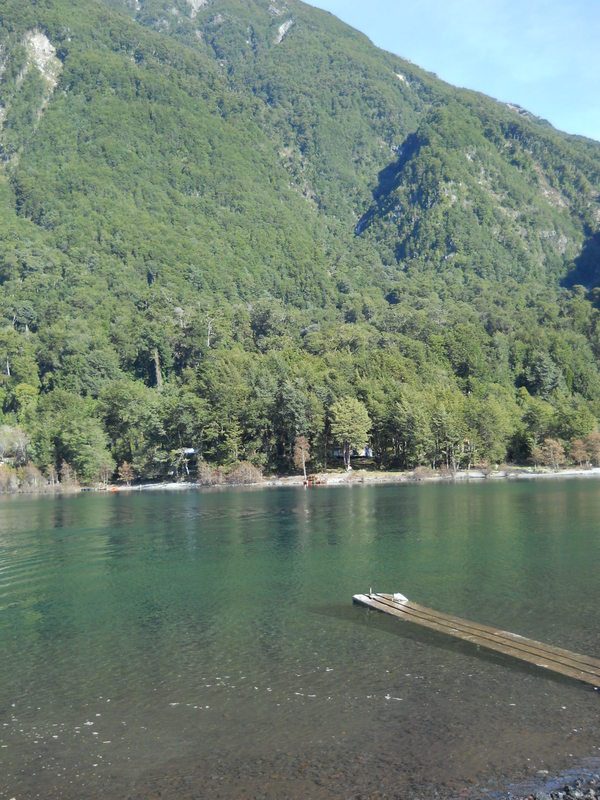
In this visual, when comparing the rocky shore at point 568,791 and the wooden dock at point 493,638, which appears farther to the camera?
the wooden dock at point 493,638

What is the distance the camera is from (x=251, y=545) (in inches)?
1825

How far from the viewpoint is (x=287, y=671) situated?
20734mm


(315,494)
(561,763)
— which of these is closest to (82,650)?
(561,763)

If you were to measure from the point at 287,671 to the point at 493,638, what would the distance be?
6915 millimetres

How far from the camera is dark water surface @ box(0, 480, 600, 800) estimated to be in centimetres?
1476

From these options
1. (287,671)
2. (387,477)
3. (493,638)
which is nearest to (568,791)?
(493,638)

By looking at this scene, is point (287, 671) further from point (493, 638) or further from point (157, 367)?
point (157, 367)

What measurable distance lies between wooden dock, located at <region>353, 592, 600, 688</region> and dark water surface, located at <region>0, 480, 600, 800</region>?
470mm

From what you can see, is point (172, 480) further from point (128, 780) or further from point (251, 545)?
point (128, 780)

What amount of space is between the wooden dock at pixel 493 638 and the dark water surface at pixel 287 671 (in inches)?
18.5

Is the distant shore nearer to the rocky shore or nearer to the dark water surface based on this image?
the dark water surface

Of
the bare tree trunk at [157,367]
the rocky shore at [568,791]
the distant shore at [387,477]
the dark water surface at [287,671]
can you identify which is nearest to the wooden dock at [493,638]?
the dark water surface at [287,671]

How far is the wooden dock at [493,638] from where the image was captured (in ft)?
63.9

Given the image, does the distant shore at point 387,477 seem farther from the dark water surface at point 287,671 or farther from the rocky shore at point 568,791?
the rocky shore at point 568,791
